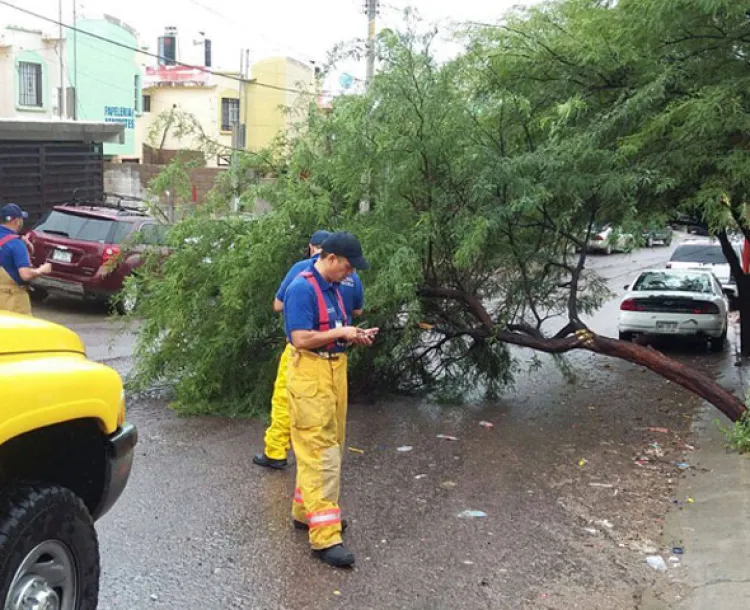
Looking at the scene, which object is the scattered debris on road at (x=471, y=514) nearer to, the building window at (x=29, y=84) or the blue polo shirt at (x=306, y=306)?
the blue polo shirt at (x=306, y=306)

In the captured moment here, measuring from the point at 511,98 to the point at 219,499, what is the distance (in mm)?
4509

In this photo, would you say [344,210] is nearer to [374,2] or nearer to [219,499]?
[219,499]

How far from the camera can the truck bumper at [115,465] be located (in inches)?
150

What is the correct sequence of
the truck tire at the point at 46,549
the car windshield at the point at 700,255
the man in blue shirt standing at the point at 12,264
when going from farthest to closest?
1. the car windshield at the point at 700,255
2. the man in blue shirt standing at the point at 12,264
3. the truck tire at the point at 46,549

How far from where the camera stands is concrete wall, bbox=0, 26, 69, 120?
3039 centimetres

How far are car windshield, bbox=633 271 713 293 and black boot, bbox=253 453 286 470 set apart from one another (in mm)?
10069

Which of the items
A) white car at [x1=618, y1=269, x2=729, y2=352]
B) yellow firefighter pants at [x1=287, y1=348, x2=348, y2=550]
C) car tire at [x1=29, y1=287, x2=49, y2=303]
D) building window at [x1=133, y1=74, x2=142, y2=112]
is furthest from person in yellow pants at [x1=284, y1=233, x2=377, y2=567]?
building window at [x1=133, y1=74, x2=142, y2=112]

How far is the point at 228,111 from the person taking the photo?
44.1 meters

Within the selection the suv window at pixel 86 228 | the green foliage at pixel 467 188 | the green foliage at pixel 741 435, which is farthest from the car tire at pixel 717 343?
the suv window at pixel 86 228

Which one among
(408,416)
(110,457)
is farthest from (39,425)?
(408,416)

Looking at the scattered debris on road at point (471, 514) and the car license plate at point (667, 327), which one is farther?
the car license plate at point (667, 327)

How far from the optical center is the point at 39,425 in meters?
3.24

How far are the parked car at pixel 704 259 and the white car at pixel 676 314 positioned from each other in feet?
23.3

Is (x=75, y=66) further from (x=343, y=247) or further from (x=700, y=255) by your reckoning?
(x=343, y=247)
